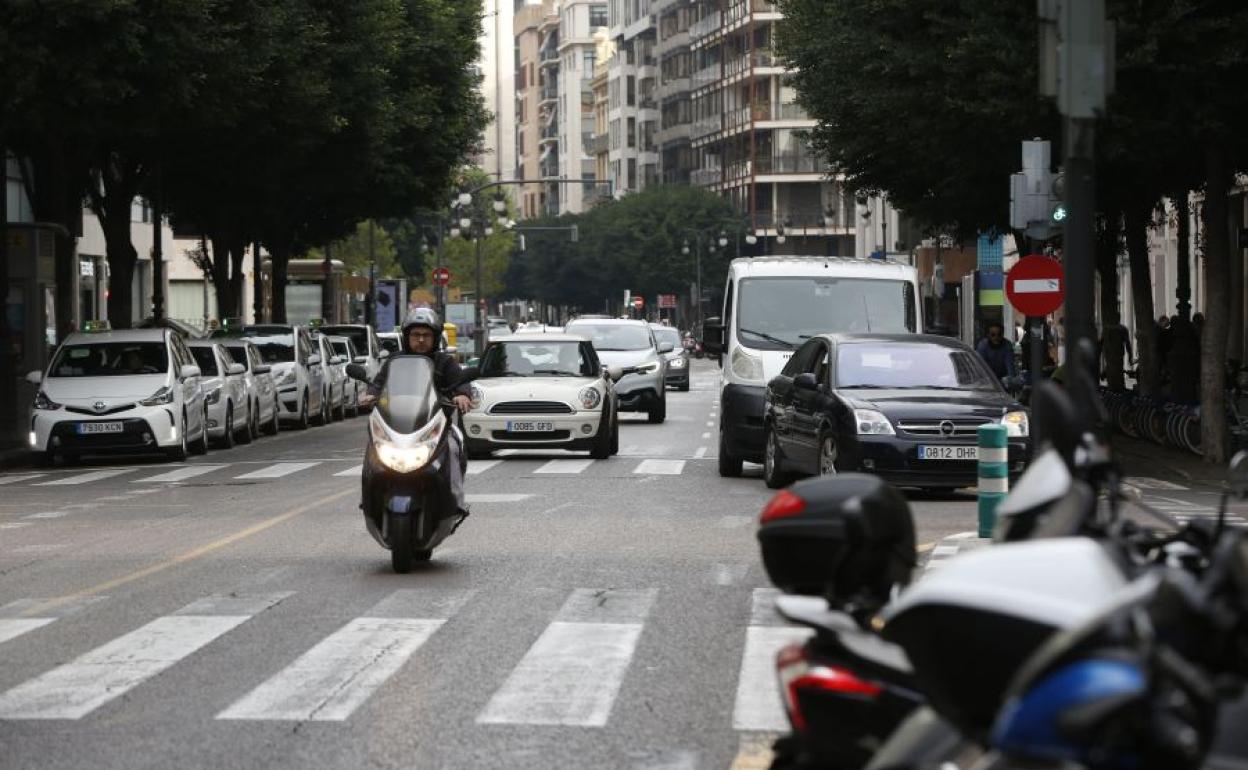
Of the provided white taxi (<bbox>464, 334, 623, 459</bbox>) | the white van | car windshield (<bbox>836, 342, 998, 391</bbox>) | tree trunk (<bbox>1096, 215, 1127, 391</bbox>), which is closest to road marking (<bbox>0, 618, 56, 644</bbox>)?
car windshield (<bbox>836, 342, 998, 391</bbox>)

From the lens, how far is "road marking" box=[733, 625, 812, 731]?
9.01 metres

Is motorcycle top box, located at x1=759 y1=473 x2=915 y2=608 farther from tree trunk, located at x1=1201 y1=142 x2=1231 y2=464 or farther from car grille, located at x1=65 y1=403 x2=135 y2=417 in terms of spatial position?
car grille, located at x1=65 y1=403 x2=135 y2=417

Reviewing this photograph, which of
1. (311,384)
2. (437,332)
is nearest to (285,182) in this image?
(311,384)

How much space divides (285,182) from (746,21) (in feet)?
287

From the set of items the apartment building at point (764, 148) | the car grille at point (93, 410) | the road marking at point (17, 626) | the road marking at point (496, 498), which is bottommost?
the road marking at point (496, 498)

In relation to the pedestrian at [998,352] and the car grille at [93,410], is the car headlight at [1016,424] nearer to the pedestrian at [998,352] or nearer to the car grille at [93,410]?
the pedestrian at [998,352]

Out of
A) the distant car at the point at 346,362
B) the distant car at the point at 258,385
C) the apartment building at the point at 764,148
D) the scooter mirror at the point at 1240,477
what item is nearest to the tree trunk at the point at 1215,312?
the distant car at the point at 258,385

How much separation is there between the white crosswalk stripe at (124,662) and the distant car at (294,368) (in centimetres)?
2825

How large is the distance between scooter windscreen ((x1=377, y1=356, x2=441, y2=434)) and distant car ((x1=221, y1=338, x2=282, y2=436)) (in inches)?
893

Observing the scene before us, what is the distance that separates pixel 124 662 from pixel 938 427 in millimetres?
11044

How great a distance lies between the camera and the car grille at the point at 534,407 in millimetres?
28906

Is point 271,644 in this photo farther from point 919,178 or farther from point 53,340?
point 53,340

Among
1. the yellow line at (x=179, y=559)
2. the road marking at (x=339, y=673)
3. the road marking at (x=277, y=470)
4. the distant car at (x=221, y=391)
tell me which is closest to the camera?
the road marking at (x=339, y=673)

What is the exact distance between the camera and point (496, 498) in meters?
22.0
